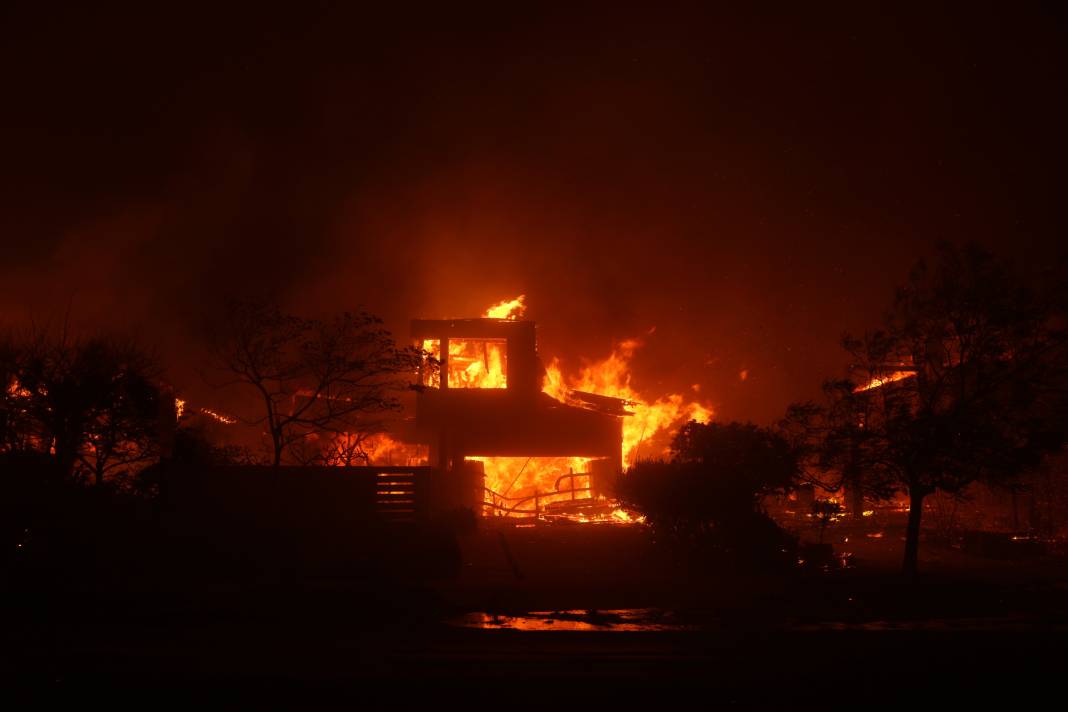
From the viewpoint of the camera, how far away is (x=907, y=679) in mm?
8617

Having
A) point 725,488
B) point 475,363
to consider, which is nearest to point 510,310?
point 475,363

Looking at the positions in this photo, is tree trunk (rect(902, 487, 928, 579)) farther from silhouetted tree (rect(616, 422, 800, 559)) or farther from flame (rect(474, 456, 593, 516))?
flame (rect(474, 456, 593, 516))

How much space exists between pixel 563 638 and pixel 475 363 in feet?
79.9

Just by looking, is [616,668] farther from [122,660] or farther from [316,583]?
[316,583]

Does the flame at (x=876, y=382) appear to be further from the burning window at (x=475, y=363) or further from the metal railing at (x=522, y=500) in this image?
the burning window at (x=475, y=363)

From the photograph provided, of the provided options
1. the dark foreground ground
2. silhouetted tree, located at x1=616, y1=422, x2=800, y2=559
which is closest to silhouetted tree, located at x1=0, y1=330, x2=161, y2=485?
the dark foreground ground

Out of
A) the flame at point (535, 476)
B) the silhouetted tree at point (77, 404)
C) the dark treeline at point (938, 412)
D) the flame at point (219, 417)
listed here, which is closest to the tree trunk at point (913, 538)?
the dark treeline at point (938, 412)

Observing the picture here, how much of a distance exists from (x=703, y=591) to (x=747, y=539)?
288 centimetres

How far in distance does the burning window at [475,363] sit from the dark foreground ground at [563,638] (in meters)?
17.0

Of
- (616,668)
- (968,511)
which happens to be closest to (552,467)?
(968,511)

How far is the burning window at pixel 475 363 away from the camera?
34.5 m

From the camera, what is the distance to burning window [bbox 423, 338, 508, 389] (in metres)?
34.5

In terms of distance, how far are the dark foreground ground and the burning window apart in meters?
17.0

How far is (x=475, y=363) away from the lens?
114 ft
